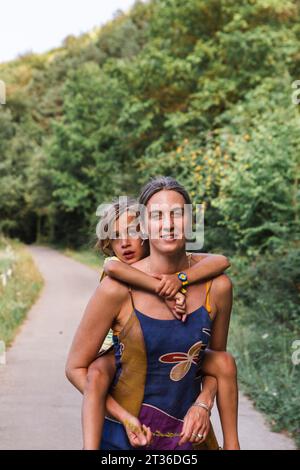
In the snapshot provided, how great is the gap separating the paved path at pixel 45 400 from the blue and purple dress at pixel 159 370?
13.7 ft

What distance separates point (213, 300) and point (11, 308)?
12.5 m

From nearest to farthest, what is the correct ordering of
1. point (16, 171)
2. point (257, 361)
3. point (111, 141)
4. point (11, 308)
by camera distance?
point (257, 361)
point (11, 308)
point (111, 141)
point (16, 171)

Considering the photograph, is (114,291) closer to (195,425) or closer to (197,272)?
(197,272)

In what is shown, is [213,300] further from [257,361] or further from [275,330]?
[275,330]

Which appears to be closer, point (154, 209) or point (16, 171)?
point (154, 209)

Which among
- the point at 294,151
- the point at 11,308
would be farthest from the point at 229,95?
the point at 11,308

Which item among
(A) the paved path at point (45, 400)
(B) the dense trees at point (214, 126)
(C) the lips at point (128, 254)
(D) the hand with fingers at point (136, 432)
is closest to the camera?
(D) the hand with fingers at point (136, 432)

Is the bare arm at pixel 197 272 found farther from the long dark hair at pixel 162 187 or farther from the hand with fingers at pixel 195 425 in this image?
the hand with fingers at pixel 195 425

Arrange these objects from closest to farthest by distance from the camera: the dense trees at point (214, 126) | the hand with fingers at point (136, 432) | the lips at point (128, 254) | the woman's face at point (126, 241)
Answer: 1. the hand with fingers at point (136, 432)
2. the woman's face at point (126, 241)
3. the lips at point (128, 254)
4. the dense trees at point (214, 126)

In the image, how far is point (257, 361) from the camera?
8.77m

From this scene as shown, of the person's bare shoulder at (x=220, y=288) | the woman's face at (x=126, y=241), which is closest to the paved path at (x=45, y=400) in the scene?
the woman's face at (x=126, y=241)

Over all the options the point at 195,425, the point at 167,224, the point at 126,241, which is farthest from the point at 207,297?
the point at 126,241

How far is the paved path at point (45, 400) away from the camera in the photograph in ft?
20.2

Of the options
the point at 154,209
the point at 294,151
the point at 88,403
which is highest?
the point at 294,151
